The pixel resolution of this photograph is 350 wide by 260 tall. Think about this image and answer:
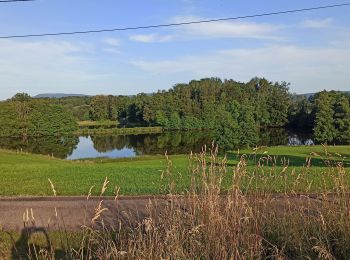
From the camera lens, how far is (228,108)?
269 ft

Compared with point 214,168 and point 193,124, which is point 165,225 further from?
point 193,124

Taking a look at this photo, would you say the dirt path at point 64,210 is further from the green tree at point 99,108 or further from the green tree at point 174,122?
the green tree at point 99,108

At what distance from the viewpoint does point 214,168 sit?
5496 millimetres

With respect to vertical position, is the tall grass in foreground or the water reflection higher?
the tall grass in foreground

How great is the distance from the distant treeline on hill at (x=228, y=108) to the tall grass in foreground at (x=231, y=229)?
60700 millimetres

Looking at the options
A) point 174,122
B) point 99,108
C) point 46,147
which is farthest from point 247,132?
point 99,108

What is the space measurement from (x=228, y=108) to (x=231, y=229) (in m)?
77.8

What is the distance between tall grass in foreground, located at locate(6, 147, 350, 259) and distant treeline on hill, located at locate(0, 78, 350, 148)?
6070 centimetres

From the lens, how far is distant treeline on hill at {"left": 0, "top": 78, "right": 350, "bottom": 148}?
7288 centimetres

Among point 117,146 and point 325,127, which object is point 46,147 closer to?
point 117,146

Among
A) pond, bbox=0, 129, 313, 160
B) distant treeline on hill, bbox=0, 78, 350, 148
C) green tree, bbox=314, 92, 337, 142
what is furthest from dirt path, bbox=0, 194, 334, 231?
green tree, bbox=314, 92, 337, 142

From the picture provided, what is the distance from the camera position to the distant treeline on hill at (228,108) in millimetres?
72875

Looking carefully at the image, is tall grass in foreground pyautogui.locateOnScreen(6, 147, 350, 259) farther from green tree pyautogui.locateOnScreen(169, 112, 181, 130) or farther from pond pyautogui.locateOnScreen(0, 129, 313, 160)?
green tree pyautogui.locateOnScreen(169, 112, 181, 130)

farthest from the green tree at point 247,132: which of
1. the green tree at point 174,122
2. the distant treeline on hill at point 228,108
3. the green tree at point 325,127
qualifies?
the green tree at point 174,122
